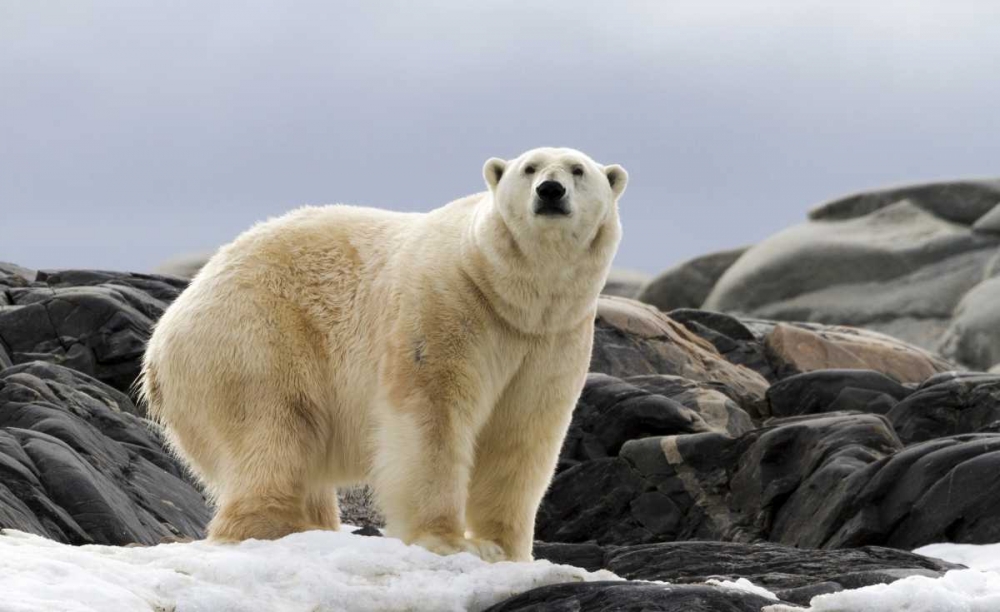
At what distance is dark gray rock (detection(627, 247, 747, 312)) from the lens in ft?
121

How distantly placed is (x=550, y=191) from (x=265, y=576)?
2.58 metres

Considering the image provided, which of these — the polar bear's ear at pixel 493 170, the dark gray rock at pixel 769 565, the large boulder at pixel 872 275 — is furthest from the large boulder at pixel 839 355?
the large boulder at pixel 872 275

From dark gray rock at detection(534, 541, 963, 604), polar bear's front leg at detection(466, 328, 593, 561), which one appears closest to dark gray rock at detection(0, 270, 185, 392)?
polar bear's front leg at detection(466, 328, 593, 561)

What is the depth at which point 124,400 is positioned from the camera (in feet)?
39.1

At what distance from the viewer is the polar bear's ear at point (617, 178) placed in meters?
8.09

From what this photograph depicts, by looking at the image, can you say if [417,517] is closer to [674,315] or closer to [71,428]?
[71,428]

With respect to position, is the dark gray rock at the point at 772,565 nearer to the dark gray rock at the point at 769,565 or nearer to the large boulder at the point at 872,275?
the dark gray rock at the point at 769,565

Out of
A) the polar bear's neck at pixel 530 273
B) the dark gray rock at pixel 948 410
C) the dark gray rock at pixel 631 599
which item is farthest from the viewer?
the dark gray rock at pixel 948 410

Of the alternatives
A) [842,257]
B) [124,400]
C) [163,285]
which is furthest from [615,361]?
[842,257]

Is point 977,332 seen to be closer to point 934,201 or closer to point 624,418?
point 934,201

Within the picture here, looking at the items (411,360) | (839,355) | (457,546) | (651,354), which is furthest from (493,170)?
(839,355)

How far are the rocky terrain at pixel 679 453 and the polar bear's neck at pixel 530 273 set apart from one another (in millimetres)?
1479

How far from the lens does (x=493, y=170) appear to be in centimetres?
795

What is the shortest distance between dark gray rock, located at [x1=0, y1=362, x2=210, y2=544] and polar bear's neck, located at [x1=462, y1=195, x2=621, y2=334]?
285 centimetres
